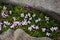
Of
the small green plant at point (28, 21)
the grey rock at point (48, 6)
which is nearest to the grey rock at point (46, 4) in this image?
the grey rock at point (48, 6)

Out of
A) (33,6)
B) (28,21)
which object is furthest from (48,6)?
(28,21)

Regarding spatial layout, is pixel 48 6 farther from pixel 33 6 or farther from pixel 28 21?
pixel 28 21

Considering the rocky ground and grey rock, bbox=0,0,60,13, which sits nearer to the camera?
the rocky ground

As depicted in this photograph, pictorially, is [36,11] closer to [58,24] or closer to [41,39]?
[58,24]

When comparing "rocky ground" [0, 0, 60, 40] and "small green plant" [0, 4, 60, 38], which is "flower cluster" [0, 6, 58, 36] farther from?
"rocky ground" [0, 0, 60, 40]

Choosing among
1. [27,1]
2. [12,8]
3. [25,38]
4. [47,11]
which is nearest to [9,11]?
[12,8]

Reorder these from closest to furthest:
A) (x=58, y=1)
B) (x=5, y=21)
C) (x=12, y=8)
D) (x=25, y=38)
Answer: (x=25, y=38), (x=58, y=1), (x=5, y=21), (x=12, y=8)

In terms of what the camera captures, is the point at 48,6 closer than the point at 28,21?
Yes

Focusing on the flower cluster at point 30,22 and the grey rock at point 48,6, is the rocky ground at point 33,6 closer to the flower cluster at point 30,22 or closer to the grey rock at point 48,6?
the grey rock at point 48,6

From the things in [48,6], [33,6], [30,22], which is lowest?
[30,22]

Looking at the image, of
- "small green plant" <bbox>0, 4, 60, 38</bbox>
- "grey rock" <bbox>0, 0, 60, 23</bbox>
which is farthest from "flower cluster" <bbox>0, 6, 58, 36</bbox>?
"grey rock" <bbox>0, 0, 60, 23</bbox>

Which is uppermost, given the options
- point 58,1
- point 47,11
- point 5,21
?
point 58,1
